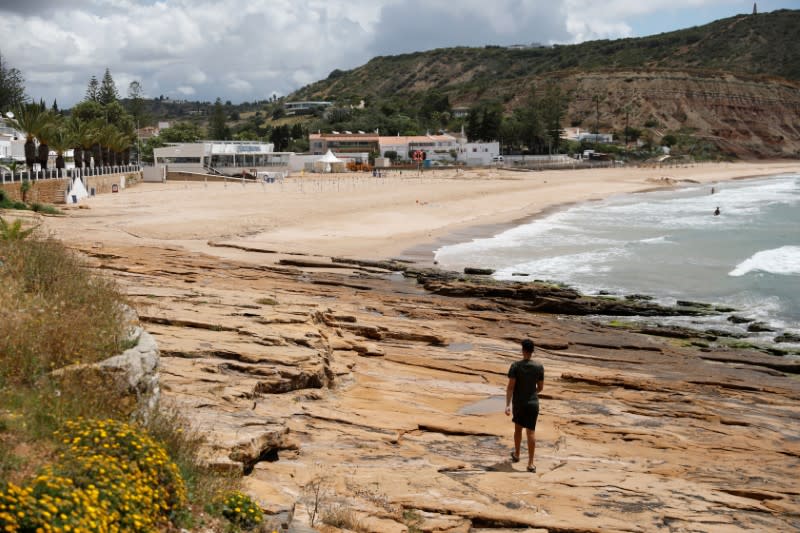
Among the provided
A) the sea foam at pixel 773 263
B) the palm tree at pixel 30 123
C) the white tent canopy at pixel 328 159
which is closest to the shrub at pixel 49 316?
the sea foam at pixel 773 263

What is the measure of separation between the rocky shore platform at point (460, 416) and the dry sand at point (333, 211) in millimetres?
12199

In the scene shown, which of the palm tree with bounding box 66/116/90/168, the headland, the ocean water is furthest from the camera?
the palm tree with bounding box 66/116/90/168

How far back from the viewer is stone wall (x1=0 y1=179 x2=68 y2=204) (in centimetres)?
3378

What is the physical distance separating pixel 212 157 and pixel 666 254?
182ft

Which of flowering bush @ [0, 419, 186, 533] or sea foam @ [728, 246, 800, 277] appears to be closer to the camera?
flowering bush @ [0, 419, 186, 533]

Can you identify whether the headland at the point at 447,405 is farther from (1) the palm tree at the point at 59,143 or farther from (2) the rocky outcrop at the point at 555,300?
(1) the palm tree at the point at 59,143

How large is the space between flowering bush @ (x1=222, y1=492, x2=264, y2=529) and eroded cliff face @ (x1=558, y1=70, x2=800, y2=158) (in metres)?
133

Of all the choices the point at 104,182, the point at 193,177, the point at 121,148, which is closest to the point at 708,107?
the point at 193,177

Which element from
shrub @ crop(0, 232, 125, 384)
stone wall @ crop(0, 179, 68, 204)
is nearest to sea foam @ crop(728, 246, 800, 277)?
shrub @ crop(0, 232, 125, 384)

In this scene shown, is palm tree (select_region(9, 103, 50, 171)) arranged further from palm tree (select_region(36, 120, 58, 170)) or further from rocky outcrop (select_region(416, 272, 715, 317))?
rocky outcrop (select_region(416, 272, 715, 317))

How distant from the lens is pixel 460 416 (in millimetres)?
9883

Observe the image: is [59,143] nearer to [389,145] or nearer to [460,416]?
[460,416]

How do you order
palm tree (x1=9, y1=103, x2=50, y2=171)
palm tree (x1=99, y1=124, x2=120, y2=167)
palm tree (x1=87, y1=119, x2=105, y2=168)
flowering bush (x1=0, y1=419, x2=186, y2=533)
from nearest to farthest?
1. flowering bush (x1=0, y1=419, x2=186, y2=533)
2. palm tree (x1=9, y1=103, x2=50, y2=171)
3. palm tree (x1=87, y1=119, x2=105, y2=168)
4. palm tree (x1=99, y1=124, x2=120, y2=167)

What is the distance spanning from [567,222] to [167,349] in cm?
3499
